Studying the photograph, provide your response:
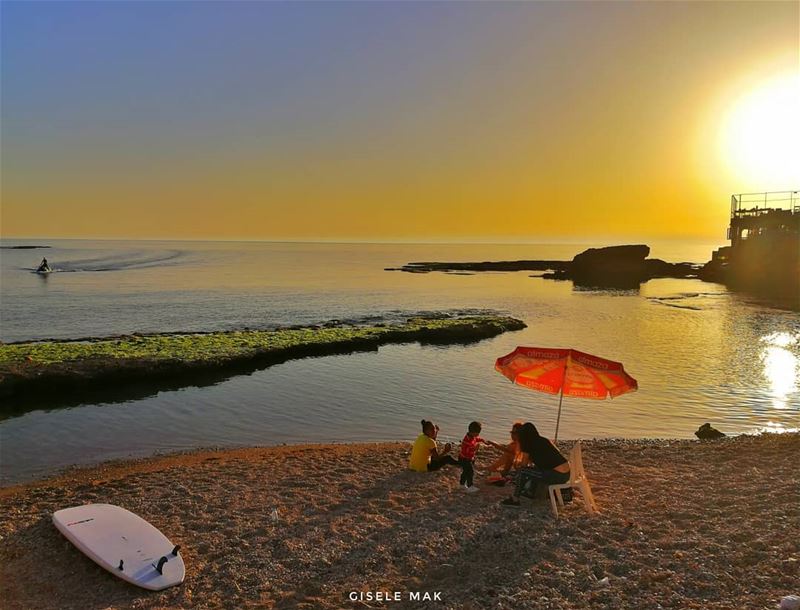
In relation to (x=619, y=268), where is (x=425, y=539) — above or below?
below

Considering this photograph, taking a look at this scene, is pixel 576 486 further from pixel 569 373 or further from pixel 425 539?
Result: pixel 425 539

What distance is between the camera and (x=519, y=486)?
9.77 m

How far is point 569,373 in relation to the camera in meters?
10.4

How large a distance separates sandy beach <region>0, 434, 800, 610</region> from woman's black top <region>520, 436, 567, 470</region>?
72cm

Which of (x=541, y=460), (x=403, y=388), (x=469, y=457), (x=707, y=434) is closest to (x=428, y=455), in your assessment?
(x=469, y=457)

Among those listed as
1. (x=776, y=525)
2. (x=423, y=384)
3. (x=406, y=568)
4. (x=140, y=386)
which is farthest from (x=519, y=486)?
(x=140, y=386)

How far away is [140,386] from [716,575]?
71.3 ft

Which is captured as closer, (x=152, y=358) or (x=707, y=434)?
(x=707, y=434)

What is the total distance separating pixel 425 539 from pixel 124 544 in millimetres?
4277

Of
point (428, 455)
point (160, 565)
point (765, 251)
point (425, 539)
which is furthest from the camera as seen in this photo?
point (765, 251)

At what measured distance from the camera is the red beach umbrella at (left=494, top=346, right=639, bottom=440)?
10.1 meters

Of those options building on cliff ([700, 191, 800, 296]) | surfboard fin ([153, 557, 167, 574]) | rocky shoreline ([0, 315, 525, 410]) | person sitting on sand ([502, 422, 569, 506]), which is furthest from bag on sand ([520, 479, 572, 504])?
building on cliff ([700, 191, 800, 296])

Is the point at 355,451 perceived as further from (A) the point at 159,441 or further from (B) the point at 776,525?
(B) the point at 776,525

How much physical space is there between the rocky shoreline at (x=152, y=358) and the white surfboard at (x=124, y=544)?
13.9 meters
